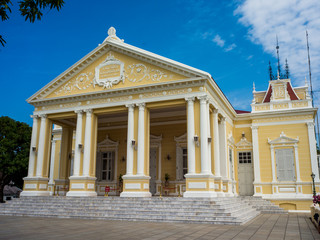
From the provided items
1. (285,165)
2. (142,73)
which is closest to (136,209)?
(142,73)

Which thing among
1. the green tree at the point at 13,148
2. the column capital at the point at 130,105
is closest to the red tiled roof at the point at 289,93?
the column capital at the point at 130,105

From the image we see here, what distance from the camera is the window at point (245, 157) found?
19411 mm

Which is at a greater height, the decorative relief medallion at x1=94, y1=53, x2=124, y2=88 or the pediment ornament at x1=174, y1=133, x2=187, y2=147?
the decorative relief medallion at x1=94, y1=53, x2=124, y2=88

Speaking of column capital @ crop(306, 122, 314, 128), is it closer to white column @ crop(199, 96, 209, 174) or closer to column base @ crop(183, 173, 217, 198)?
white column @ crop(199, 96, 209, 174)

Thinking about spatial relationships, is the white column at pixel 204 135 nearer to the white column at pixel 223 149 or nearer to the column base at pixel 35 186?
the white column at pixel 223 149

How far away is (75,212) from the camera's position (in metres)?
13.0

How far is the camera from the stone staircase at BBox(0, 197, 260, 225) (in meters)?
11.1

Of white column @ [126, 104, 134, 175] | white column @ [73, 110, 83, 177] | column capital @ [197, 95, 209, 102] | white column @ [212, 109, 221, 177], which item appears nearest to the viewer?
column capital @ [197, 95, 209, 102]

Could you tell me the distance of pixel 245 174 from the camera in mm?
19344

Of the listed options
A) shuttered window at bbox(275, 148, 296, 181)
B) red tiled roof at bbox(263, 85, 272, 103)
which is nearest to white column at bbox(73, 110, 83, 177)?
shuttered window at bbox(275, 148, 296, 181)

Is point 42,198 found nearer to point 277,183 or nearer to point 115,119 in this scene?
point 115,119

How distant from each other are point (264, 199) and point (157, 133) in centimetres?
745

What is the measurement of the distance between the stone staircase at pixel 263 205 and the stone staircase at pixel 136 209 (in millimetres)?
3417

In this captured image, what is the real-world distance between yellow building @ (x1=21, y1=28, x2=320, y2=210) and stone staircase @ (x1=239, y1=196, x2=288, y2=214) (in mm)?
933
